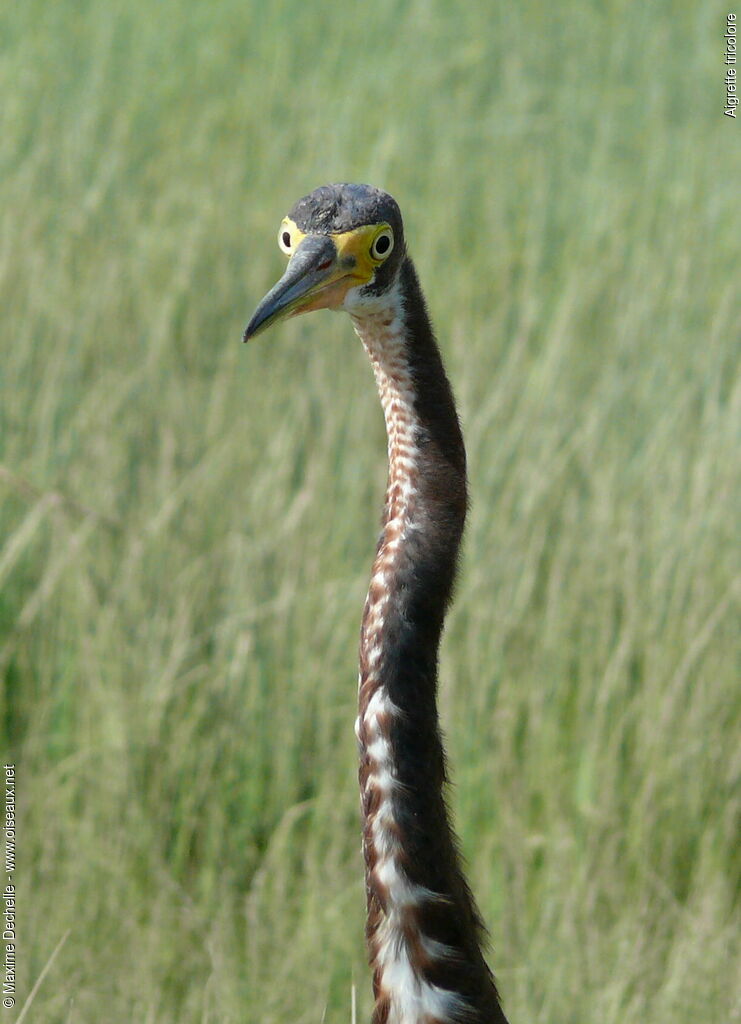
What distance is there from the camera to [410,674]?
2021mm

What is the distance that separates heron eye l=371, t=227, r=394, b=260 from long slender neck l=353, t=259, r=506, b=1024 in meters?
0.04

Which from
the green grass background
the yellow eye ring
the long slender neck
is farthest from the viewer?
the green grass background

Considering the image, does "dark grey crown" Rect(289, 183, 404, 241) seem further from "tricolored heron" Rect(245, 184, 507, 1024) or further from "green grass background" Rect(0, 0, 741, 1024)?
"green grass background" Rect(0, 0, 741, 1024)

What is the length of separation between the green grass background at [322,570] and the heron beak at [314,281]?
129 cm

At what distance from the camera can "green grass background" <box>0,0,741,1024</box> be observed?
3.13 meters

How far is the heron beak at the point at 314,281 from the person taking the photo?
202cm

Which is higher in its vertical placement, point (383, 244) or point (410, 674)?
point (383, 244)

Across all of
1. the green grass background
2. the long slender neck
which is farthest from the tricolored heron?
the green grass background

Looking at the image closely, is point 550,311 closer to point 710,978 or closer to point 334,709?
point 334,709

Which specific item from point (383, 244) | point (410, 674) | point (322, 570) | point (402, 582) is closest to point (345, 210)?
point (383, 244)

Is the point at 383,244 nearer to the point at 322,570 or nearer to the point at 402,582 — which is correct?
the point at 402,582

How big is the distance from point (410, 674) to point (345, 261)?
1.75 feet

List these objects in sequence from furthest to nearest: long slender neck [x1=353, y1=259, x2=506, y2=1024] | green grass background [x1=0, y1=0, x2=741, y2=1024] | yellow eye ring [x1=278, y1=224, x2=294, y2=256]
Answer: green grass background [x1=0, y1=0, x2=741, y2=1024] < yellow eye ring [x1=278, y1=224, x2=294, y2=256] < long slender neck [x1=353, y1=259, x2=506, y2=1024]

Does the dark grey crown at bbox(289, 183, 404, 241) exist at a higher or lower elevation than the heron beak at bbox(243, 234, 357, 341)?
higher
